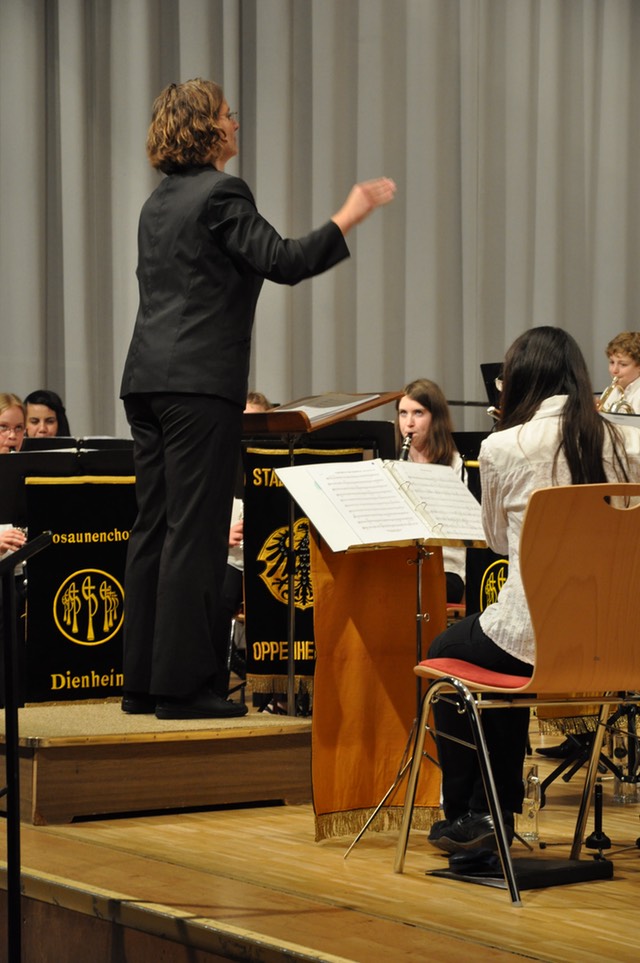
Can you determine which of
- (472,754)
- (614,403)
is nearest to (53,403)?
(614,403)

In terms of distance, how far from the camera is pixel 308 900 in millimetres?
2547

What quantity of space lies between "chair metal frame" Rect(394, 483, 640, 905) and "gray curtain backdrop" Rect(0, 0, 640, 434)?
5559 millimetres

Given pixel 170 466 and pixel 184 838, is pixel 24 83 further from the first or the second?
pixel 184 838

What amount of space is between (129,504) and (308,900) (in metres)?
1.79

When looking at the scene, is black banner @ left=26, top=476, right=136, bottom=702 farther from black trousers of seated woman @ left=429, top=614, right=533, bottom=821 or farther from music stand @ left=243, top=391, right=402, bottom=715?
black trousers of seated woman @ left=429, top=614, right=533, bottom=821

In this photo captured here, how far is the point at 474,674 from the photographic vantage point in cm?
268

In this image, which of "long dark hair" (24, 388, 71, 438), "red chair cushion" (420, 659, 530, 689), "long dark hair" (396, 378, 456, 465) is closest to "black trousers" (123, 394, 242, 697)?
"red chair cushion" (420, 659, 530, 689)

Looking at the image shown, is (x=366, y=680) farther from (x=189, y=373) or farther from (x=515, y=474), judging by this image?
(x=189, y=373)

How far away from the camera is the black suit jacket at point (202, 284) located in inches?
129

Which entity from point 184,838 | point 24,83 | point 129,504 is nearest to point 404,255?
point 24,83

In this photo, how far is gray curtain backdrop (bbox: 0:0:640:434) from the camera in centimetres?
767

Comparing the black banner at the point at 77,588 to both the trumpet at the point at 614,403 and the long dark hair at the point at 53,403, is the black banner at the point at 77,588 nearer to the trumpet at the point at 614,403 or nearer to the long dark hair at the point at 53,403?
the long dark hair at the point at 53,403

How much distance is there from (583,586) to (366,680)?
2.88 feet

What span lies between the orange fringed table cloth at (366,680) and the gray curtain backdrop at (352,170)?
477cm
